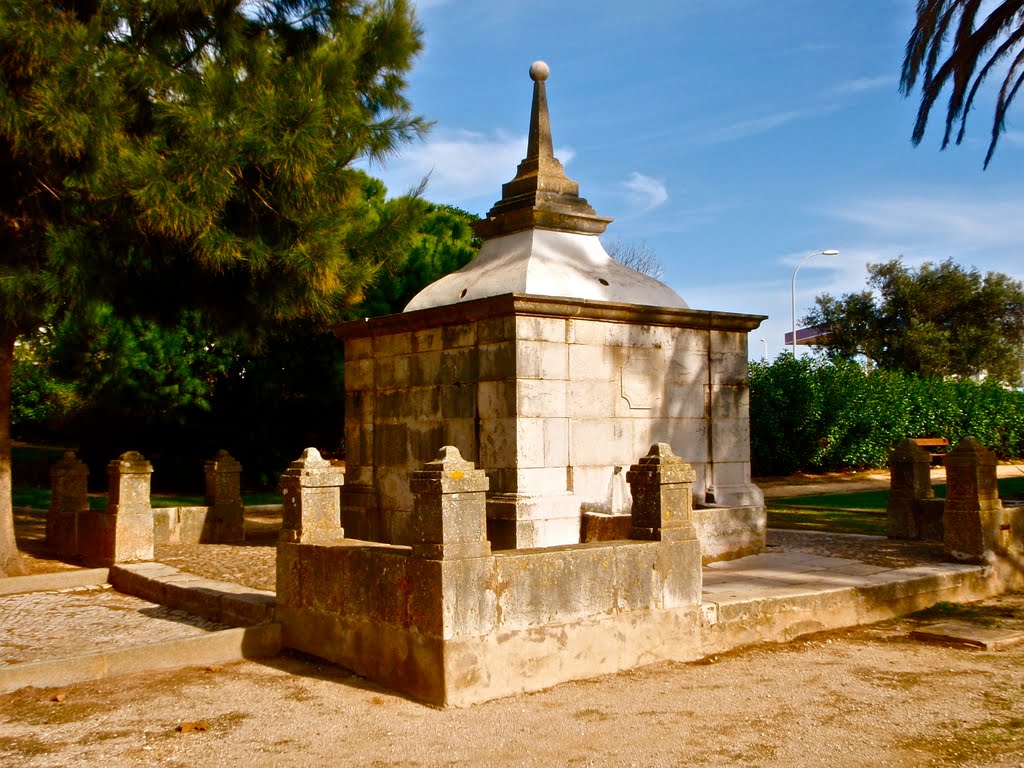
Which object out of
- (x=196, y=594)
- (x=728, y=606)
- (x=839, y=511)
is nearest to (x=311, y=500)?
(x=196, y=594)

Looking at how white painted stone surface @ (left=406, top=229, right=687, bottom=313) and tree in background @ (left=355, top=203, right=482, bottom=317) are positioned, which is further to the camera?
tree in background @ (left=355, top=203, right=482, bottom=317)

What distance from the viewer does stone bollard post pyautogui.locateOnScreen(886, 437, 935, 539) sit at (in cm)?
1134

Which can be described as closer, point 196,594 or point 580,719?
point 580,719

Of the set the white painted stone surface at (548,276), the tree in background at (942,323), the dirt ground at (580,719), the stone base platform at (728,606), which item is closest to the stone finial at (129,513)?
the stone base platform at (728,606)

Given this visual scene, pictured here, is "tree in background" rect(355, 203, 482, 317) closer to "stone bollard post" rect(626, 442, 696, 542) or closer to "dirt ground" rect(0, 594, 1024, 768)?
"stone bollard post" rect(626, 442, 696, 542)

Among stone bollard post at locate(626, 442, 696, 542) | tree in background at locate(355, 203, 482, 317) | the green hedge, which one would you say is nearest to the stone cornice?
stone bollard post at locate(626, 442, 696, 542)

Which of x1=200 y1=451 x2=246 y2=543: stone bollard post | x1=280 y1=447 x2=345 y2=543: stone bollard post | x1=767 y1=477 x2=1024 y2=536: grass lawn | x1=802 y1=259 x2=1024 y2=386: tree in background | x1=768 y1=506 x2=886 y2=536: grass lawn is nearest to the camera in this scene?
x1=280 y1=447 x2=345 y2=543: stone bollard post

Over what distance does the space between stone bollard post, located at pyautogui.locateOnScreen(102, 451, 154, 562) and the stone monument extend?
2.38m

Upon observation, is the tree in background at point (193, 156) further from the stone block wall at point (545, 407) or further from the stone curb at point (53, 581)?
the stone block wall at point (545, 407)

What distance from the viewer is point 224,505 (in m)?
12.8

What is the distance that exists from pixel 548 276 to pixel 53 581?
6006mm

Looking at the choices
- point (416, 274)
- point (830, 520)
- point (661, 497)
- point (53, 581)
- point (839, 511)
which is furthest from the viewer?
point (416, 274)

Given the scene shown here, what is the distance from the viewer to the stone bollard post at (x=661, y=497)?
22.7 feet

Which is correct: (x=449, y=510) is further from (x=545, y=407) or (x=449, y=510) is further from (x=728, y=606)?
(x=545, y=407)
